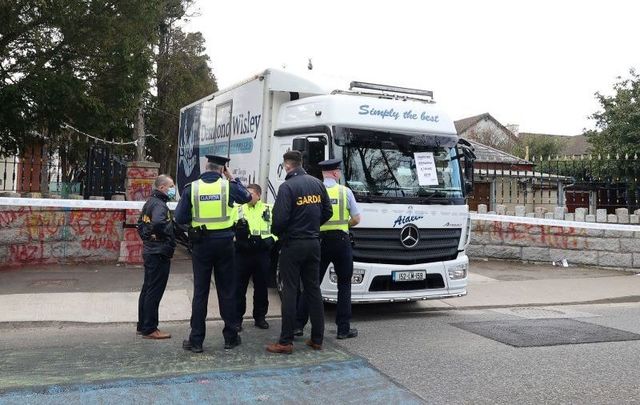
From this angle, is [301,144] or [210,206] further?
[301,144]

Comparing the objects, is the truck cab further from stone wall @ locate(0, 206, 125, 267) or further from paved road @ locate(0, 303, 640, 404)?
stone wall @ locate(0, 206, 125, 267)

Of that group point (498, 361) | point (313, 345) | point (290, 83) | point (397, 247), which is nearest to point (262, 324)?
point (313, 345)

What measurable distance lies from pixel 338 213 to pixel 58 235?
653cm

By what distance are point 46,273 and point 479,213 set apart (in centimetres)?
903

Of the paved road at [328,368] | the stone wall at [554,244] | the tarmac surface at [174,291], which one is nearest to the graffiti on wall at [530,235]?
the stone wall at [554,244]

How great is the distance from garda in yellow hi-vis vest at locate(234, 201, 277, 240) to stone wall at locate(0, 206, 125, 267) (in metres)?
Result: 5.16

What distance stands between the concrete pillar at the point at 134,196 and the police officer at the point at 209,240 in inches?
212

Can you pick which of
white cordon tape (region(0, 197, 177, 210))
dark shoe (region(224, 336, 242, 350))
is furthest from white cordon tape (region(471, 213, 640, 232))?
dark shoe (region(224, 336, 242, 350))

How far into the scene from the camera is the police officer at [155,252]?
6285mm

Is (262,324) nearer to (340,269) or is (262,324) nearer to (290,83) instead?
(340,269)

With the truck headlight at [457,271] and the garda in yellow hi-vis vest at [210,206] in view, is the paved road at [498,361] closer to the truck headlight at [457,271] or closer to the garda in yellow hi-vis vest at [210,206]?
the truck headlight at [457,271]

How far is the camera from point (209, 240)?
5.74 metres

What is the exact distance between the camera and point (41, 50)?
11.6 m

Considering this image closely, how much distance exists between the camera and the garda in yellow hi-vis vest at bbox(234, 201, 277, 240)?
21.5ft
